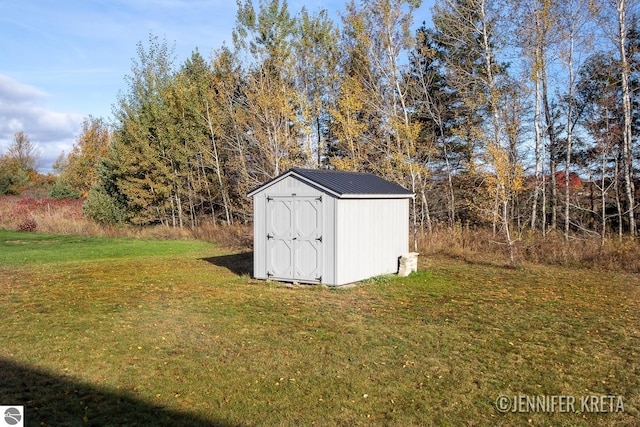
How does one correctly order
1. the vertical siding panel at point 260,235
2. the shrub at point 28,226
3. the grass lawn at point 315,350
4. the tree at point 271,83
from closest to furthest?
the grass lawn at point 315,350
the vertical siding panel at point 260,235
the tree at point 271,83
the shrub at point 28,226

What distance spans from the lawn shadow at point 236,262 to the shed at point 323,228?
172 cm

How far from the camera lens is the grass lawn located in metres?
4.54

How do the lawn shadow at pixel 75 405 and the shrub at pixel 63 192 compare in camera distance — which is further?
the shrub at pixel 63 192

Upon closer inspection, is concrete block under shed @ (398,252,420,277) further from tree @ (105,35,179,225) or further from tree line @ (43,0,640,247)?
tree @ (105,35,179,225)

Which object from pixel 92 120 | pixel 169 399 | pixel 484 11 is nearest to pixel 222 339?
pixel 169 399

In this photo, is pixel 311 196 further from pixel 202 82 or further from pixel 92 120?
pixel 92 120

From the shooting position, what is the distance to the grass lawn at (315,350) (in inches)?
179

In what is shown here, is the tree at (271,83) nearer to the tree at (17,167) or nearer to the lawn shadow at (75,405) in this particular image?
the lawn shadow at (75,405)

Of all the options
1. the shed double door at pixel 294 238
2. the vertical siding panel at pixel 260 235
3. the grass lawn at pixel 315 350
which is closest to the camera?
the grass lawn at pixel 315 350

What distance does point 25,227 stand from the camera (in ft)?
84.3

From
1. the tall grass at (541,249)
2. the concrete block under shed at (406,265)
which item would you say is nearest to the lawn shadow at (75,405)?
the concrete block under shed at (406,265)

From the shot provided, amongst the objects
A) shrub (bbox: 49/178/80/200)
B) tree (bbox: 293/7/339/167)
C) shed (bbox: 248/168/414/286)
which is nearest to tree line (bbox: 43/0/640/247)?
tree (bbox: 293/7/339/167)

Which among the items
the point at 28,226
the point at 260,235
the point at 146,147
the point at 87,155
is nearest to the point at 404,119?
the point at 260,235

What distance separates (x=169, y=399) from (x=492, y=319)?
212 inches
